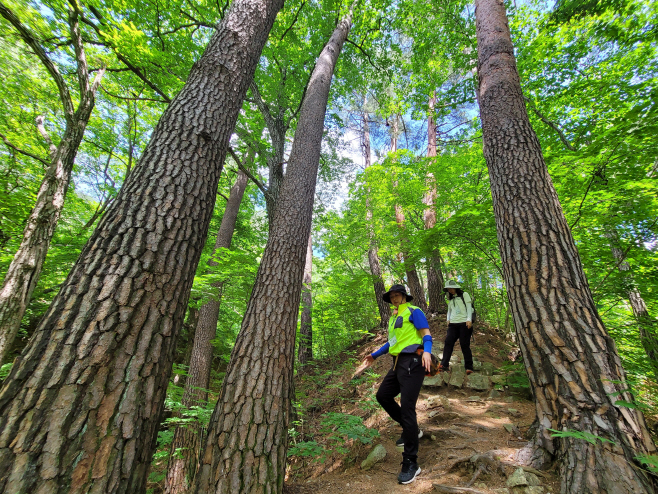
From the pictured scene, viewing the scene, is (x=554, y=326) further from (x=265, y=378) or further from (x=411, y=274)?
(x=411, y=274)

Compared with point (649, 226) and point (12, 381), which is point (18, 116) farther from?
point (649, 226)

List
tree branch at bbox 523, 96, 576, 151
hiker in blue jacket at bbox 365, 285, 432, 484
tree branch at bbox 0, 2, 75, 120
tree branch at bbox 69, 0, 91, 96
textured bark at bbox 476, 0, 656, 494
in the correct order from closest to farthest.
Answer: textured bark at bbox 476, 0, 656, 494 < hiker in blue jacket at bbox 365, 285, 432, 484 < tree branch at bbox 0, 2, 75, 120 < tree branch at bbox 69, 0, 91, 96 < tree branch at bbox 523, 96, 576, 151

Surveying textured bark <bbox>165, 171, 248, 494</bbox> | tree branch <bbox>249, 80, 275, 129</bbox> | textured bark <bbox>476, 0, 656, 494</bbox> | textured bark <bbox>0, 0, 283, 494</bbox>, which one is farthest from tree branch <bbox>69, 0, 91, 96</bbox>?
textured bark <bbox>476, 0, 656, 494</bbox>

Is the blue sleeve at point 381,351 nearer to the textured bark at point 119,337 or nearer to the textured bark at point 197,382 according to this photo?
the textured bark at point 197,382

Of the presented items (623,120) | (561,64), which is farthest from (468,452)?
(561,64)

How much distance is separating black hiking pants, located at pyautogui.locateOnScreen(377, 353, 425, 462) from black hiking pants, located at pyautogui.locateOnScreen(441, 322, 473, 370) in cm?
244

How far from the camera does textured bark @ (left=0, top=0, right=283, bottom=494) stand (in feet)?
4.10

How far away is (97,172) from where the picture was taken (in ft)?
31.0

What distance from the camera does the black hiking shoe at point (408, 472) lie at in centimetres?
251

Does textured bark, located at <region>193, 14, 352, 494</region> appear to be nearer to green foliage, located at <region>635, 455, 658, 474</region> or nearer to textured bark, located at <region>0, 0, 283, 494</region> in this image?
textured bark, located at <region>0, 0, 283, 494</region>

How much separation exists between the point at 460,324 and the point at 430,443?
237 cm

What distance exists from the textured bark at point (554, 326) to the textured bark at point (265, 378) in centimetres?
223

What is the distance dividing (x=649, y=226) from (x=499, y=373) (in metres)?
3.30

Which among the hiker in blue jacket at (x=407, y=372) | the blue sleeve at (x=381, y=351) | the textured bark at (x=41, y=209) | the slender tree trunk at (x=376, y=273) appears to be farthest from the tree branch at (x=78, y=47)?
the slender tree trunk at (x=376, y=273)
